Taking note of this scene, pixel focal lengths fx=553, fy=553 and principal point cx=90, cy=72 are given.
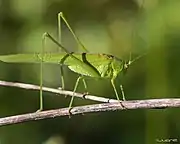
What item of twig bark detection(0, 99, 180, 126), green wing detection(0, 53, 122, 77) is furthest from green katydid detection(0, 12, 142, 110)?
twig bark detection(0, 99, 180, 126)

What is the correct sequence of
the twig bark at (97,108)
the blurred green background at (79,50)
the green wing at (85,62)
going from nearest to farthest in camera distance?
1. the twig bark at (97,108)
2. the green wing at (85,62)
3. the blurred green background at (79,50)

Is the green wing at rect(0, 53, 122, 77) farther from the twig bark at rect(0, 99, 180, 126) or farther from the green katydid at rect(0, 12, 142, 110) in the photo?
the twig bark at rect(0, 99, 180, 126)

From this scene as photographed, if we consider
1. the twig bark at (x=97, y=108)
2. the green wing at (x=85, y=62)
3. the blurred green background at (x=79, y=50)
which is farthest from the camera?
the blurred green background at (x=79, y=50)

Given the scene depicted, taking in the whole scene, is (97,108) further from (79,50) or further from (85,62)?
(79,50)

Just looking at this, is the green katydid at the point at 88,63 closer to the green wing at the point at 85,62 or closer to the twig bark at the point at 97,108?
the green wing at the point at 85,62

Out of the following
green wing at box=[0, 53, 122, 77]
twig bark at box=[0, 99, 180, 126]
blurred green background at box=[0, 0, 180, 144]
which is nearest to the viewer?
twig bark at box=[0, 99, 180, 126]

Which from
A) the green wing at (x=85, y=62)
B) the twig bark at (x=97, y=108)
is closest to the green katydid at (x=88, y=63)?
the green wing at (x=85, y=62)

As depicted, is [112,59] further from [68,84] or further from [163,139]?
[68,84]

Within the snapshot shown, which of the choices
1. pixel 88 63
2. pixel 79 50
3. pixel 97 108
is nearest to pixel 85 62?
pixel 88 63

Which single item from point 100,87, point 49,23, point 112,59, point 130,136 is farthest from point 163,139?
point 49,23
